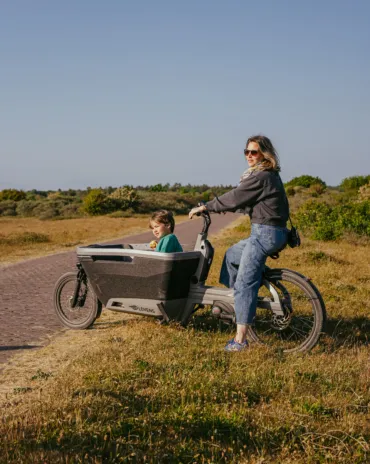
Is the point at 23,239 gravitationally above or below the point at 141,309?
below

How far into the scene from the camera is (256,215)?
5.70 meters

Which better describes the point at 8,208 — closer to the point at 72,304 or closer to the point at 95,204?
the point at 95,204

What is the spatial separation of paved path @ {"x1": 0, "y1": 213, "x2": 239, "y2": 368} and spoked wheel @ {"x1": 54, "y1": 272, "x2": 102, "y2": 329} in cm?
21

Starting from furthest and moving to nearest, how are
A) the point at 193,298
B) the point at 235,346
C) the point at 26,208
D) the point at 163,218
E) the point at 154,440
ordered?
the point at 26,208
the point at 163,218
the point at 193,298
the point at 235,346
the point at 154,440

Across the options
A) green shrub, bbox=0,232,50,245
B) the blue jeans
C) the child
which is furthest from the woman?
green shrub, bbox=0,232,50,245

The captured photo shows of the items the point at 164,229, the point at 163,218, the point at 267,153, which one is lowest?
the point at 164,229

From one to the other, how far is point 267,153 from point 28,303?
17.0 feet

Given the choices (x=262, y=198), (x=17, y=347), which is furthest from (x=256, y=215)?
(x=17, y=347)

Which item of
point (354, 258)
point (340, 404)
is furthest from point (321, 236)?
point (340, 404)

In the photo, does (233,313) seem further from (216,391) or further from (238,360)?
(216,391)

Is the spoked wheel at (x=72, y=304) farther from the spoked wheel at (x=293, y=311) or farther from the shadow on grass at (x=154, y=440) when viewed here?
the shadow on grass at (x=154, y=440)

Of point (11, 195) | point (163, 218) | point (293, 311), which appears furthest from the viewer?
point (11, 195)

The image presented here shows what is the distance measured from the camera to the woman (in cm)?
563

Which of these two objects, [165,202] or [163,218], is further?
[165,202]
